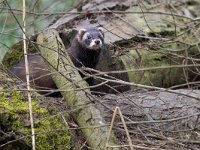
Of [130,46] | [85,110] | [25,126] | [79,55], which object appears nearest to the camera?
[25,126]

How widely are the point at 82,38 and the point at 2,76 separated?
1914 mm

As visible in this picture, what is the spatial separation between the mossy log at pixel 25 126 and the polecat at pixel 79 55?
175 centimetres

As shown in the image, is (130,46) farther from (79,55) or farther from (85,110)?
(85,110)

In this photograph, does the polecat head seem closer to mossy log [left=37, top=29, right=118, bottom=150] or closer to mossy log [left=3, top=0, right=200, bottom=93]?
mossy log [left=3, top=0, right=200, bottom=93]

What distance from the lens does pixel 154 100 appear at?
4.50 meters

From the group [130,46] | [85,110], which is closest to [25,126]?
[85,110]

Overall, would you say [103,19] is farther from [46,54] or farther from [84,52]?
[46,54]

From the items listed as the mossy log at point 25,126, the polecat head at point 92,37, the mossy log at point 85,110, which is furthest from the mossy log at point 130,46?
the mossy log at point 25,126

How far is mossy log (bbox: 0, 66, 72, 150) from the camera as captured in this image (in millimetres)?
3459

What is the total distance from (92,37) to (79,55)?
12.1 inches

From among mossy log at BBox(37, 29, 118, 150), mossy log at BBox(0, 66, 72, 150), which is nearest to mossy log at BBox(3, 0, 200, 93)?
mossy log at BBox(37, 29, 118, 150)

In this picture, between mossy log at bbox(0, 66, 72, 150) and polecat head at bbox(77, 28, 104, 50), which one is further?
polecat head at bbox(77, 28, 104, 50)

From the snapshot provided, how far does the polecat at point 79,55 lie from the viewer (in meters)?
5.66

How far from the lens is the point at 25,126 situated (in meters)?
3.57
